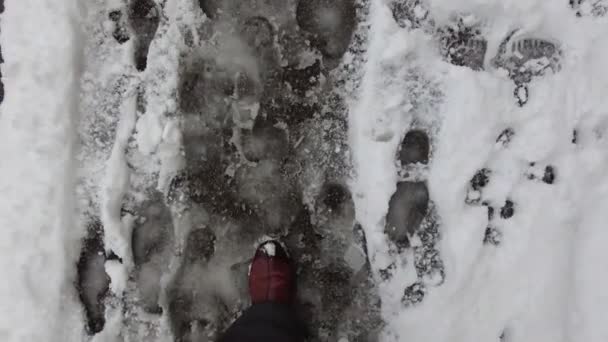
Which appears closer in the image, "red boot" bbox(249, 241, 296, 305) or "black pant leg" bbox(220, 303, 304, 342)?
A: "black pant leg" bbox(220, 303, 304, 342)

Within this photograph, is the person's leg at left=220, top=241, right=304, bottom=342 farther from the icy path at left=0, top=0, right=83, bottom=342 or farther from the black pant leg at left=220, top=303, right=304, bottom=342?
the icy path at left=0, top=0, right=83, bottom=342

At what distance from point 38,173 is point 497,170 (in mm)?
1201

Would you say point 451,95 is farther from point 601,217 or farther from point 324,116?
point 601,217

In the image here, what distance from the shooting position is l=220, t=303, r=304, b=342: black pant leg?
1.39 m

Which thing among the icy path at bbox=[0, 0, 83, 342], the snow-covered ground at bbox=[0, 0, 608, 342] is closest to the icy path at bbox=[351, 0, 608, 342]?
the snow-covered ground at bbox=[0, 0, 608, 342]

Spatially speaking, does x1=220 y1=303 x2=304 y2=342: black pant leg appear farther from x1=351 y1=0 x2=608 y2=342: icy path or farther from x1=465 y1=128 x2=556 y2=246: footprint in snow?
x1=465 y1=128 x2=556 y2=246: footprint in snow

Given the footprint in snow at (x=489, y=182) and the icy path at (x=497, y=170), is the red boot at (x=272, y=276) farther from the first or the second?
the footprint in snow at (x=489, y=182)

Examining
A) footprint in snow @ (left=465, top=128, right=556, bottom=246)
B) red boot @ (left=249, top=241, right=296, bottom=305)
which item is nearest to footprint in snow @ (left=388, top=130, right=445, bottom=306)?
footprint in snow @ (left=465, top=128, right=556, bottom=246)

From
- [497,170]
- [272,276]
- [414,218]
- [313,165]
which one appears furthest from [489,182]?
[272,276]

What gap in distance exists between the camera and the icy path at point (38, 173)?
1.46 m

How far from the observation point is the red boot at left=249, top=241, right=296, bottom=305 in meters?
1.49

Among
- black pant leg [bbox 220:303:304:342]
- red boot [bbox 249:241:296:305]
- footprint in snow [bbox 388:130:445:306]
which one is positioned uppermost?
footprint in snow [bbox 388:130:445:306]

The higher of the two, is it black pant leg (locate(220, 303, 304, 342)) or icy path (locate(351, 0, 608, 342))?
icy path (locate(351, 0, 608, 342))

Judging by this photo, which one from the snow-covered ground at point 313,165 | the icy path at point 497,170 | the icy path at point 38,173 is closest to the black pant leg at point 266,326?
the snow-covered ground at point 313,165
